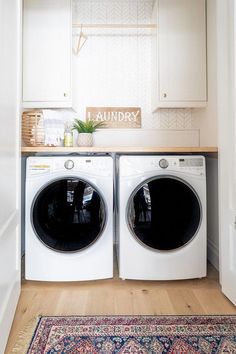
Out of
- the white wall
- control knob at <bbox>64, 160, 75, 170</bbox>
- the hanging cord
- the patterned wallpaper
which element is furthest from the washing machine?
the hanging cord

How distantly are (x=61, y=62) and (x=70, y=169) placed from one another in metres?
0.97

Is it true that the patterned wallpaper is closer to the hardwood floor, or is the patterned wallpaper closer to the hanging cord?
the hanging cord

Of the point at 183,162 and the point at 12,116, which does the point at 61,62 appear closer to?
the point at 12,116

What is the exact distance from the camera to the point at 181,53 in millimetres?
2105

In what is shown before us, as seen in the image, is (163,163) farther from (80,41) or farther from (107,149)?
(80,41)

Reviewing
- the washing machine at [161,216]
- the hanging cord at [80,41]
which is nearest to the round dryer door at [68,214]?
the washing machine at [161,216]

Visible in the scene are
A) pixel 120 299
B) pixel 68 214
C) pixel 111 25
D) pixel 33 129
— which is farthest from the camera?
pixel 111 25

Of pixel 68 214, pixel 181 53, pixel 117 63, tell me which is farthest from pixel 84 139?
pixel 181 53

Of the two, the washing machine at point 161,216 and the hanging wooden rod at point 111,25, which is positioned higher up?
the hanging wooden rod at point 111,25

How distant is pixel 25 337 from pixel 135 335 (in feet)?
1.65

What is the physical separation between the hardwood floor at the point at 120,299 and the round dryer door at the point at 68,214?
10.7 inches

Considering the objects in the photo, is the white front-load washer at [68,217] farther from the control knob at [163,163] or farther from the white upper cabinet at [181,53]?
the white upper cabinet at [181,53]

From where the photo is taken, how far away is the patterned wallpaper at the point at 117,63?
7.90 feet

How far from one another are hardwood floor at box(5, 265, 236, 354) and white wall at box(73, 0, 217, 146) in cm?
124
